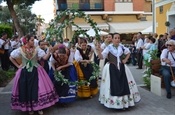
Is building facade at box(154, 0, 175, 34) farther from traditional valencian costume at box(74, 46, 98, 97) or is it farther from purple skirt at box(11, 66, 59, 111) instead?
purple skirt at box(11, 66, 59, 111)

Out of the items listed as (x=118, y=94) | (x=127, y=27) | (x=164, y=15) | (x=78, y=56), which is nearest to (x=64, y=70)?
(x=78, y=56)

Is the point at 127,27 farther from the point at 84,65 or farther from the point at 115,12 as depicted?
the point at 84,65

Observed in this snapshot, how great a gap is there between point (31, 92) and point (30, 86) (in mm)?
119

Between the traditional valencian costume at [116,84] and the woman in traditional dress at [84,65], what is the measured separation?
84cm

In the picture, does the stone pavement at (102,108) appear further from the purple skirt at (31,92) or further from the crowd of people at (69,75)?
the purple skirt at (31,92)

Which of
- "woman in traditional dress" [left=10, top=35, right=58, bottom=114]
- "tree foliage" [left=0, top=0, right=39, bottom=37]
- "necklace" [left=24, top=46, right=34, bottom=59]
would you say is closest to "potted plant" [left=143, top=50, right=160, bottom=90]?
"woman in traditional dress" [left=10, top=35, right=58, bottom=114]

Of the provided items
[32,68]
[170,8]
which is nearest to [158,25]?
A: [170,8]

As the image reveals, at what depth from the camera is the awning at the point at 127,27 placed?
27.8m

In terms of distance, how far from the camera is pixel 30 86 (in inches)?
215

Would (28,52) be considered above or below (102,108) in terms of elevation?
above

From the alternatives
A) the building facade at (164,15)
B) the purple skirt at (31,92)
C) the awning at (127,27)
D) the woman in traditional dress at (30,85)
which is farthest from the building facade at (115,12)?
the purple skirt at (31,92)

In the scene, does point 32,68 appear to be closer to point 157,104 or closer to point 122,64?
point 122,64

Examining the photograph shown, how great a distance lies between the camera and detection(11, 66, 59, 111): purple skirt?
5441 millimetres

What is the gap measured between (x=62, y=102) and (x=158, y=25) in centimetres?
1248
